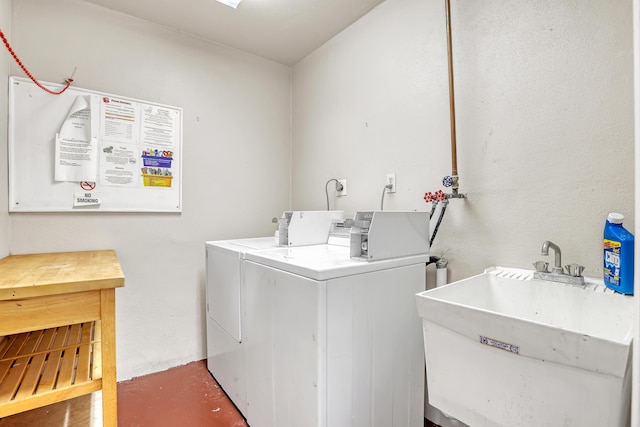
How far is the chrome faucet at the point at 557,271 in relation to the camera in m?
1.01

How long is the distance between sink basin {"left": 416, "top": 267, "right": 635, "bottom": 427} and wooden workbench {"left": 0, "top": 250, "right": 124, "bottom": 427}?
3.69 ft

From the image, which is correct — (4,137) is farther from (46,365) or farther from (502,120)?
(502,120)

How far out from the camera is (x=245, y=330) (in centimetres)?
145

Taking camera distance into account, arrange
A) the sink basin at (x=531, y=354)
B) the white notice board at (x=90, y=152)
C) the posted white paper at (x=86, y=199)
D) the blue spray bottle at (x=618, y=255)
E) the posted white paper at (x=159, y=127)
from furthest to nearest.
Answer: the posted white paper at (x=159, y=127), the posted white paper at (x=86, y=199), the white notice board at (x=90, y=152), the blue spray bottle at (x=618, y=255), the sink basin at (x=531, y=354)

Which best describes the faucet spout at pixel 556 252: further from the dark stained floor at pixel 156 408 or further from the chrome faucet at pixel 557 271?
the dark stained floor at pixel 156 408

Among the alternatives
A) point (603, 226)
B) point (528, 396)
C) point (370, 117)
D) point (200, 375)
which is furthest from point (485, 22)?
point (200, 375)

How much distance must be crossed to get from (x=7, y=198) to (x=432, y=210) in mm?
2250

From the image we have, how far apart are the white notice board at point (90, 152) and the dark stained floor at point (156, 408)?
1065 mm

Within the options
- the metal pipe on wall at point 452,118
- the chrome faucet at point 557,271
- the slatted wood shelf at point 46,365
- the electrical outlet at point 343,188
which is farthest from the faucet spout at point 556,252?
the slatted wood shelf at point 46,365

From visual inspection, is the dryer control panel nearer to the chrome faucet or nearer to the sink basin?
the sink basin

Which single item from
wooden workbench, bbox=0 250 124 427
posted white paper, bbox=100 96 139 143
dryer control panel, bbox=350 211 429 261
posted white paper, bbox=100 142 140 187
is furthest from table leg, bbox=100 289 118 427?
posted white paper, bbox=100 96 139 143

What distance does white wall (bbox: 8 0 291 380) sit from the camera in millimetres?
1701

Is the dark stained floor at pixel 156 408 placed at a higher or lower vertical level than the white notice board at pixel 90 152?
lower

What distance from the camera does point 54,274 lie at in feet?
3.71
